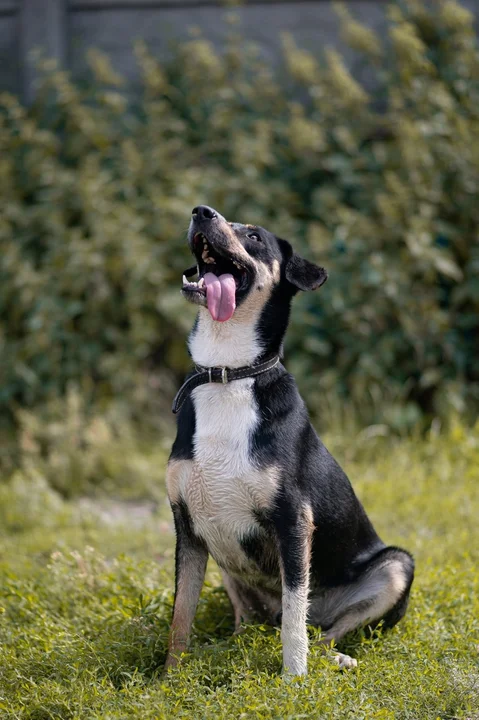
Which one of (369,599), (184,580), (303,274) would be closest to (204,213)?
(303,274)

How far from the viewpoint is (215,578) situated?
Result: 3770mm

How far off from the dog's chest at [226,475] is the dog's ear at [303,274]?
1.30 ft

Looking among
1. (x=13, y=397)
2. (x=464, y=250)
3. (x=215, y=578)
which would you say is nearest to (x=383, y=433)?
(x=464, y=250)

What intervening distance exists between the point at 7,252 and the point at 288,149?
7.09ft

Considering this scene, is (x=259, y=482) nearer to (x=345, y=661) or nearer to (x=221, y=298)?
(x=221, y=298)

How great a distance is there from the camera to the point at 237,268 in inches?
118

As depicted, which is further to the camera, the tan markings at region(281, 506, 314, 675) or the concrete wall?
the concrete wall

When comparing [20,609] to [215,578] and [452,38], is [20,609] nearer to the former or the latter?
[215,578]

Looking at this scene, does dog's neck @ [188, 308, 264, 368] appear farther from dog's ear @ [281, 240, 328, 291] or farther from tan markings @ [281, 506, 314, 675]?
tan markings @ [281, 506, 314, 675]

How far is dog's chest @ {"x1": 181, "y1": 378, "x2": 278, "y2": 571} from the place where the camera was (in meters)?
2.75

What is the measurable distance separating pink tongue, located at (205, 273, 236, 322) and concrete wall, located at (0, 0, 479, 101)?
4.46 meters

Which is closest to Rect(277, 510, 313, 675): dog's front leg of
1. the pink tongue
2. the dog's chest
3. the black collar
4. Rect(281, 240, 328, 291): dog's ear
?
the dog's chest

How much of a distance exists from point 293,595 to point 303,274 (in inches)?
42.7

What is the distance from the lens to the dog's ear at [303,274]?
3.01 meters
